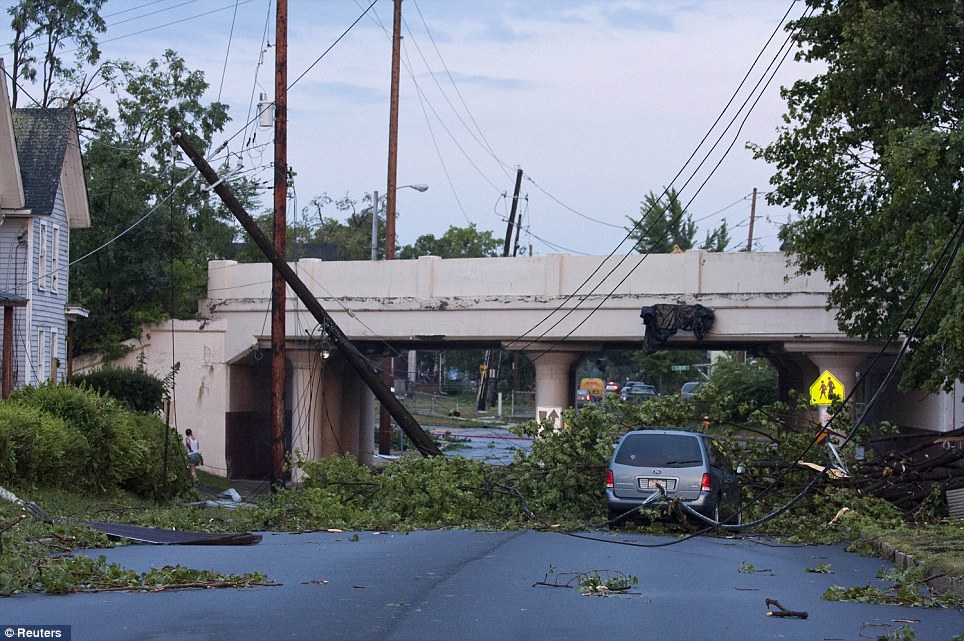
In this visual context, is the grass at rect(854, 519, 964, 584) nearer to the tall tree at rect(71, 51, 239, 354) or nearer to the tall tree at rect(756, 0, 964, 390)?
the tall tree at rect(756, 0, 964, 390)

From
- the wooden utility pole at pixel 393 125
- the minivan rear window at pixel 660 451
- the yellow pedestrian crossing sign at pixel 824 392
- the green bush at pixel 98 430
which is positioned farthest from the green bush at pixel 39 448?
the wooden utility pole at pixel 393 125

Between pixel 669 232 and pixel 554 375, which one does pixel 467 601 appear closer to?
pixel 554 375

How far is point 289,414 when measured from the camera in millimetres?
36781

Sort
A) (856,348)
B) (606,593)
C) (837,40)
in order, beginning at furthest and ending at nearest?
1. (856,348)
2. (837,40)
3. (606,593)

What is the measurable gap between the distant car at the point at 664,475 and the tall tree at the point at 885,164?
4.12m

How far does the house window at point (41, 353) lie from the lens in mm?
31516

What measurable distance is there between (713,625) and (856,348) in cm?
2286

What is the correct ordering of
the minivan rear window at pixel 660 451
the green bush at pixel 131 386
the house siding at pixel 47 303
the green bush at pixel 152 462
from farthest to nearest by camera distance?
the green bush at pixel 131 386 < the house siding at pixel 47 303 < the green bush at pixel 152 462 < the minivan rear window at pixel 660 451

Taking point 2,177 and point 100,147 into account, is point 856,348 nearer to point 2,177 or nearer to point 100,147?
point 2,177

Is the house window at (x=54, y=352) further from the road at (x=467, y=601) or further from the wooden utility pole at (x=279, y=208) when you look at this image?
the road at (x=467, y=601)

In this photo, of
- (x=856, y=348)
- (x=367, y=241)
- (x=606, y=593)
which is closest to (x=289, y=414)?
(x=856, y=348)

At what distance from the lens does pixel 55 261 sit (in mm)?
32562

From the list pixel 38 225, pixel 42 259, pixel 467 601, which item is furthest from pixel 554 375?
pixel 467 601

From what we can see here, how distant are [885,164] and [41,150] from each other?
73.9ft
